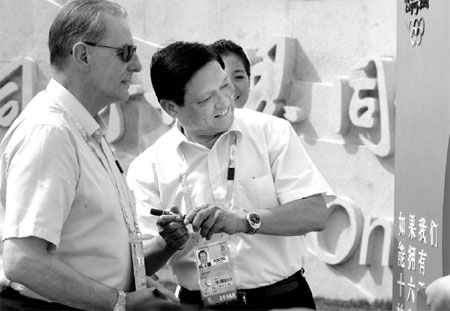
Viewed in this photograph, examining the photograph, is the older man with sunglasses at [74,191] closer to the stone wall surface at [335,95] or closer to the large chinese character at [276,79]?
the stone wall surface at [335,95]

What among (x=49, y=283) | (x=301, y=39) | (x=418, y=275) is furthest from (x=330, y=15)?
(x=49, y=283)

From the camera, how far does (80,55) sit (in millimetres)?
2623

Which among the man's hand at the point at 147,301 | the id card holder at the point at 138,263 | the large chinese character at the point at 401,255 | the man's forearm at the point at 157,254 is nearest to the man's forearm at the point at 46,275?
the man's hand at the point at 147,301

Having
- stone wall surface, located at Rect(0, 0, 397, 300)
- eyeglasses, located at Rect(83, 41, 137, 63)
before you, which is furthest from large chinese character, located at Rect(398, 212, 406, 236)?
eyeglasses, located at Rect(83, 41, 137, 63)

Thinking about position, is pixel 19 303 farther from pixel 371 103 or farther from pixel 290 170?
pixel 371 103

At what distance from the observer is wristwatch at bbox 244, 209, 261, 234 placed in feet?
9.84

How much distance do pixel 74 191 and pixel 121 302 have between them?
12.5 inches

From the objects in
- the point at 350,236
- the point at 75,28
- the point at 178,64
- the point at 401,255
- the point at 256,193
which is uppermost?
the point at 75,28

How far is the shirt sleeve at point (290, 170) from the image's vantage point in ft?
10.3

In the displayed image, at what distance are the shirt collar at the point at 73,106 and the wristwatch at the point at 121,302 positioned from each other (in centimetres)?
46

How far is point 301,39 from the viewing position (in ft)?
20.9

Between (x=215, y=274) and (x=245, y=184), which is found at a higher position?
(x=245, y=184)

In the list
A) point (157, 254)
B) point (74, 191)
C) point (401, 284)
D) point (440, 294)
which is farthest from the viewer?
point (401, 284)

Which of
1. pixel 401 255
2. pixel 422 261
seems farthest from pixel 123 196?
pixel 401 255
